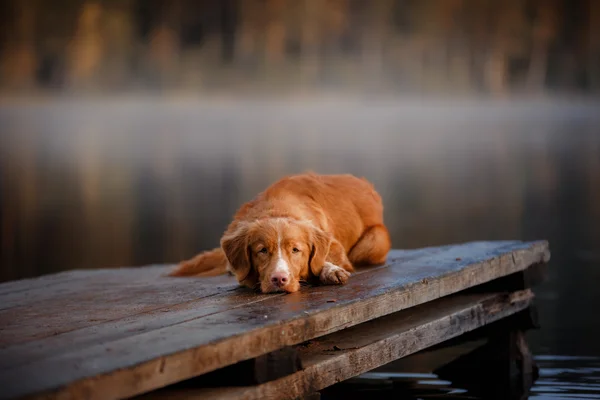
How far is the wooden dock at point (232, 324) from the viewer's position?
3984 mm

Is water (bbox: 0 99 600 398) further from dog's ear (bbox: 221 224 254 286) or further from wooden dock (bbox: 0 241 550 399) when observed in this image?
dog's ear (bbox: 221 224 254 286)

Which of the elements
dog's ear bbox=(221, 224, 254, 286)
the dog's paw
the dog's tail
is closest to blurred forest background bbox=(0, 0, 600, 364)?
the dog's tail

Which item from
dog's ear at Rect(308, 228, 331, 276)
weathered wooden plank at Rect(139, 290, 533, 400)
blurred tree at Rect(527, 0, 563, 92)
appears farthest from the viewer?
blurred tree at Rect(527, 0, 563, 92)

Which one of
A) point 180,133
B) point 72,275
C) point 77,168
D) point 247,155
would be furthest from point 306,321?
point 180,133

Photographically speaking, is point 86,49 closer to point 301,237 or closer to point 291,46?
point 291,46

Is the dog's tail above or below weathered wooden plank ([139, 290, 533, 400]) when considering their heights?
above

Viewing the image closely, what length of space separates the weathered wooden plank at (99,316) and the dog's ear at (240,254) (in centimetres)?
9

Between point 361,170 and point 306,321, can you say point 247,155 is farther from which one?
point 306,321

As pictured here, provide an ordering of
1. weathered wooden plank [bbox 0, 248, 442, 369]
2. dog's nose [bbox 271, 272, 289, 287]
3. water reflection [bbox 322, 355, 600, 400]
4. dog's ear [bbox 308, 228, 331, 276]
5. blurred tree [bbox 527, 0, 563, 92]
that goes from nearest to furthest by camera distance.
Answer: weathered wooden plank [bbox 0, 248, 442, 369] → dog's nose [bbox 271, 272, 289, 287] → dog's ear [bbox 308, 228, 331, 276] → water reflection [bbox 322, 355, 600, 400] → blurred tree [bbox 527, 0, 563, 92]

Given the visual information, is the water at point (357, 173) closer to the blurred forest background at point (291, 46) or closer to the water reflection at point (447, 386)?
the water reflection at point (447, 386)

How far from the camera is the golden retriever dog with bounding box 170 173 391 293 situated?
542 centimetres

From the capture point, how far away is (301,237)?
217 inches

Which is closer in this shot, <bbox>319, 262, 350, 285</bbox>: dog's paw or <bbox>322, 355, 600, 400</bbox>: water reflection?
<bbox>319, 262, 350, 285</bbox>: dog's paw

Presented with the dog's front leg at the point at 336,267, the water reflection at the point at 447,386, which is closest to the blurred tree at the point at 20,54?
the water reflection at the point at 447,386
